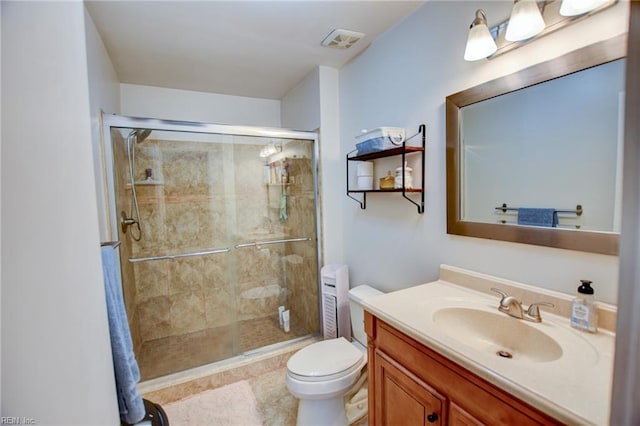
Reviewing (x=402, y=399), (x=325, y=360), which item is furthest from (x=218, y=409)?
(x=402, y=399)

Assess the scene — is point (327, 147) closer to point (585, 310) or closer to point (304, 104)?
point (304, 104)

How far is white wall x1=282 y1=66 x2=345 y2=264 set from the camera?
2.45 m

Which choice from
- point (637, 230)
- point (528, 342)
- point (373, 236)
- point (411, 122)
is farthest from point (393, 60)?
point (637, 230)

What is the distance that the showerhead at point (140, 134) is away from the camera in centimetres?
214

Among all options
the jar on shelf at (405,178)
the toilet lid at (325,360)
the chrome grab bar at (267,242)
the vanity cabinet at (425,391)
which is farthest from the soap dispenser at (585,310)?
the chrome grab bar at (267,242)

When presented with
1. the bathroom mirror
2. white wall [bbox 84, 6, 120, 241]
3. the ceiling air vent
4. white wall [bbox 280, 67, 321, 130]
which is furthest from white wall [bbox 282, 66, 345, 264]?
white wall [bbox 84, 6, 120, 241]

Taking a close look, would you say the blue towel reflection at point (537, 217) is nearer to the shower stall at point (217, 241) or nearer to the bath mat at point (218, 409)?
the shower stall at point (217, 241)

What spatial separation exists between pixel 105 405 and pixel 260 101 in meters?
3.04

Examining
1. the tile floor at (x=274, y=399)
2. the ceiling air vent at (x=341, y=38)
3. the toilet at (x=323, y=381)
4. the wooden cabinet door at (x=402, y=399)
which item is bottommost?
the tile floor at (x=274, y=399)

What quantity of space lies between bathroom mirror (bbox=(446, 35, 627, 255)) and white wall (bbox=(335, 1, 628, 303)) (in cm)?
6

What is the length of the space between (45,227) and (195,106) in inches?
109

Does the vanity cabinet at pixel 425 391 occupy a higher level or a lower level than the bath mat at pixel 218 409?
higher

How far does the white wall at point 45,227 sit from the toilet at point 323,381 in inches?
40.4

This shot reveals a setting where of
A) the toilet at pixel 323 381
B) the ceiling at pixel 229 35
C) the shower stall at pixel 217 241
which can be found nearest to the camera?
the toilet at pixel 323 381
